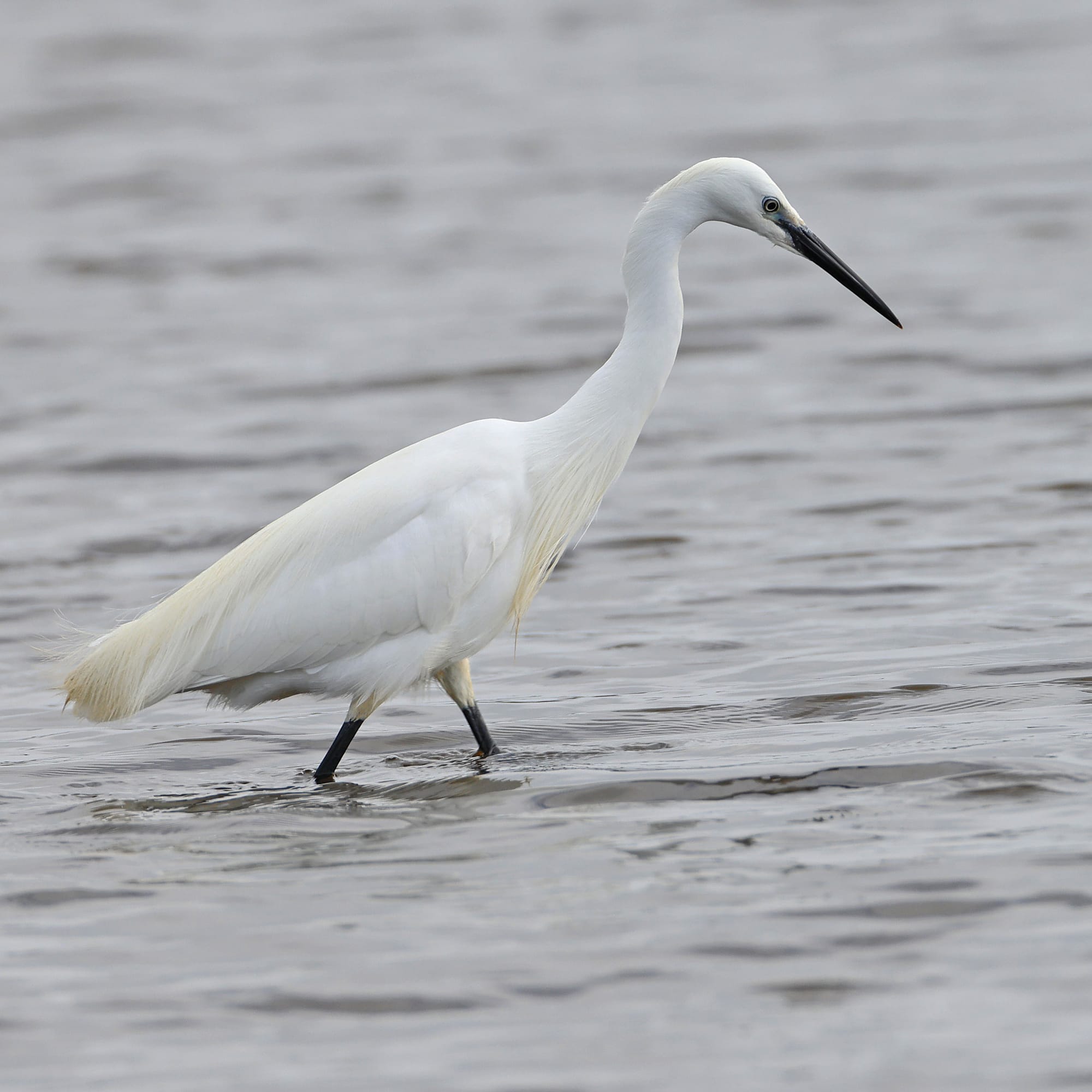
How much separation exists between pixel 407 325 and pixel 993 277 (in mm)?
4424

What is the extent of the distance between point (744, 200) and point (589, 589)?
2936 mm

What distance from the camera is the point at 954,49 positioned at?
21.1 meters

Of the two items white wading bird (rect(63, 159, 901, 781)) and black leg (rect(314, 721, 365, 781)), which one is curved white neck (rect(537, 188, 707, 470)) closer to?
white wading bird (rect(63, 159, 901, 781))

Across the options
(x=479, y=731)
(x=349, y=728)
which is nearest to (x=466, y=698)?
(x=479, y=731)

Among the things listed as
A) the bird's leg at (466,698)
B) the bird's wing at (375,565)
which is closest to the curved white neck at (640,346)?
the bird's wing at (375,565)

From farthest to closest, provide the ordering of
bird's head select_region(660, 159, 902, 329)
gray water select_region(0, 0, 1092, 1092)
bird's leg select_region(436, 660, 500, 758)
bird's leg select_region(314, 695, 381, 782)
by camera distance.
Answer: bird's leg select_region(436, 660, 500, 758), bird's leg select_region(314, 695, 381, 782), bird's head select_region(660, 159, 902, 329), gray water select_region(0, 0, 1092, 1092)

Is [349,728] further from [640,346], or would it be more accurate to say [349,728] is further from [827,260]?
[827,260]

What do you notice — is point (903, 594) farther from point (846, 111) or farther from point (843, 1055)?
point (846, 111)

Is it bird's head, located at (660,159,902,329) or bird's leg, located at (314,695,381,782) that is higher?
bird's head, located at (660,159,902,329)

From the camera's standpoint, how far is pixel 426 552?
556 centimetres

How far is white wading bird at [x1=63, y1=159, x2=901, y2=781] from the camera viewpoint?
5594mm

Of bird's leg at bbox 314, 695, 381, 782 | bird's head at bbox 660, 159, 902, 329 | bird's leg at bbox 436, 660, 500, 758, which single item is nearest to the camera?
bird's head at bbox 660, 159, 902, 329

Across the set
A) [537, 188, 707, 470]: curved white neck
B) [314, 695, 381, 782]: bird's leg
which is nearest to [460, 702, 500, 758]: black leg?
[314, 695, 381, 782]: bird's leg

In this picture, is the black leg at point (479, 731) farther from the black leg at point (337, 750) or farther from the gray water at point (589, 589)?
the black leg at point (337, 750)
